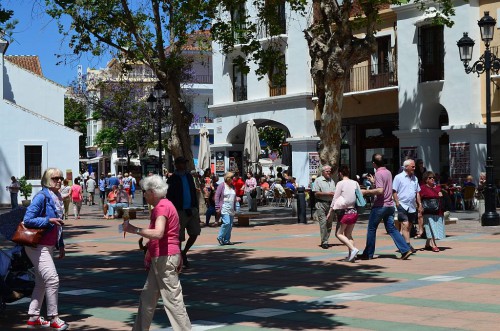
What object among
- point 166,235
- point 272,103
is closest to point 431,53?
point 272,103

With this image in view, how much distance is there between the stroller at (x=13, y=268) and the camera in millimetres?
9320

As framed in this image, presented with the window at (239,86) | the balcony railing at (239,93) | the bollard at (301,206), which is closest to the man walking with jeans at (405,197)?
the bollard at (301,206)

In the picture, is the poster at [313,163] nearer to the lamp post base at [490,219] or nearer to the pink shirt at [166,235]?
the lamp post base at [490,219]

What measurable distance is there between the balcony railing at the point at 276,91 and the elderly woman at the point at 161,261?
31705mm

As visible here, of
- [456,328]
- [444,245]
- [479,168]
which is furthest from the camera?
[479,168]

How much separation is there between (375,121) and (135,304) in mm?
25444

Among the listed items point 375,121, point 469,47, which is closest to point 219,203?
point 469,47

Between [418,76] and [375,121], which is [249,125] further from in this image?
[418,76]

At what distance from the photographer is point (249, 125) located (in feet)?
122

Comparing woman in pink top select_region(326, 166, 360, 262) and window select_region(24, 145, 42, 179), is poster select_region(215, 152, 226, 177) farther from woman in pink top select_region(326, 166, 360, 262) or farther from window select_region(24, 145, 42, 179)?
woman in pink top select_region(326, 166, 360, 262)

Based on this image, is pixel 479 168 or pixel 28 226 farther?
pixel 479 168

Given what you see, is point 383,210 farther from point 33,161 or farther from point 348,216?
point 33,161

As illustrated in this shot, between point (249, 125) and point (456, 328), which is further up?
point (249, 125)

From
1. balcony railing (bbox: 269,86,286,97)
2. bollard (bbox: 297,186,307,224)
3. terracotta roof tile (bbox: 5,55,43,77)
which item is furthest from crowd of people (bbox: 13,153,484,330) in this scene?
terracotta roof tile (bbox: 5,55,43,77)
